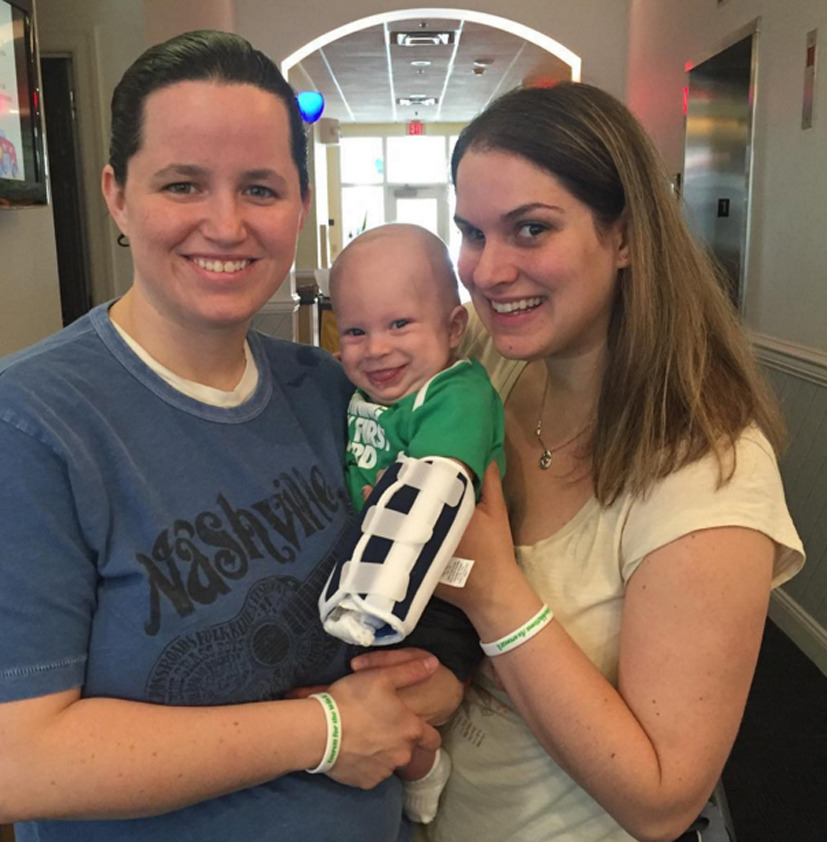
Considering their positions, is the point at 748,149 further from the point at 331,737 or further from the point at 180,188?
the point at 331,737

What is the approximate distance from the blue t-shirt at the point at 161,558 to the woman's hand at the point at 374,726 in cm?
6

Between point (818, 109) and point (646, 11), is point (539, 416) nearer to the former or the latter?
point (818, 109)

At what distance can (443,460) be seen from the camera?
3.60ft

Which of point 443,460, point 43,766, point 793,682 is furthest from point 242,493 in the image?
point 793,682

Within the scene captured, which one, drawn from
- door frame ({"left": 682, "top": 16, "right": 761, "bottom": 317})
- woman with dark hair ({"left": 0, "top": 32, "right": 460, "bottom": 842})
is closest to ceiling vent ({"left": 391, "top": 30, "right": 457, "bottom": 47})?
door frame ({"left": 682, "top": 16, "right": 761, "bottom": 317})

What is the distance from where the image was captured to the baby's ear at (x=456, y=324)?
139 centimetres

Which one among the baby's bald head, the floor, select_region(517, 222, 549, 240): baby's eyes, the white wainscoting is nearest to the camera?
select_region(517, 222, 549, 240): baby's eyes

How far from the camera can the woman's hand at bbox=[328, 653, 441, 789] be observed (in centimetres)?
106

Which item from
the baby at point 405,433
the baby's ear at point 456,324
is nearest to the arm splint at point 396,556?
the baby at point 405,433

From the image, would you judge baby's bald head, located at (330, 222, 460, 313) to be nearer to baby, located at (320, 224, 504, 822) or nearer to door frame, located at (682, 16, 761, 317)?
baby, located at (320, 224, 504, 822)

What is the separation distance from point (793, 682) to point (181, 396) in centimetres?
298

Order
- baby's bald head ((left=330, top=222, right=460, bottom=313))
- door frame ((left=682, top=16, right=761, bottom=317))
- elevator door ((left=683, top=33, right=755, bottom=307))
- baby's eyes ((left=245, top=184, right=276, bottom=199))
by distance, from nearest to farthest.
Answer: baby's eyes ((left=245, top=184, right=276, bottom=199)), baby's bald head ((left=330, top=222, right=460, bottom=313)), door frame ((left=682, top=16, right=761, bottom=317)), elevator door ((left=683, top=33, right=755, bottom=307))

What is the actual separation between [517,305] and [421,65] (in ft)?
30.5

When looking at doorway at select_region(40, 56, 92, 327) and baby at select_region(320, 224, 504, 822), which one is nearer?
baby at select_region(320, 224, 504, 822)
